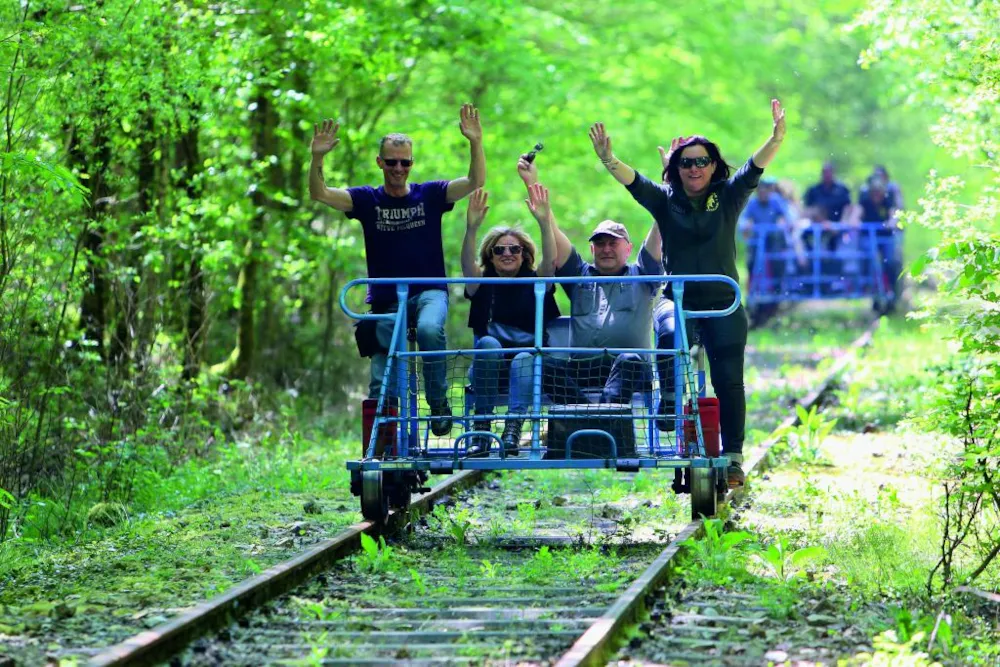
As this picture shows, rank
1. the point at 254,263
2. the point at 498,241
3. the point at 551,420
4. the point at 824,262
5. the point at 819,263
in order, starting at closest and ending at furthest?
the point at 551,420
the point at 498,241
the point at 254,263
the point at 819,263
the point at 824,262

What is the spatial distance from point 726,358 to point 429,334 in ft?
6.45

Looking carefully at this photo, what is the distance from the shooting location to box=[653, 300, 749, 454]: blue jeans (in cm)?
949

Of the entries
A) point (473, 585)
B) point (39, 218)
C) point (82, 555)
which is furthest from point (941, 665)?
point (39, 218)

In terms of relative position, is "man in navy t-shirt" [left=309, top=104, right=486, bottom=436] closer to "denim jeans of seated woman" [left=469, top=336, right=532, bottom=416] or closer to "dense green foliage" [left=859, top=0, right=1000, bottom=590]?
"denim jeans of seated woman" [left=469, top=336, right=532, bottom=416]

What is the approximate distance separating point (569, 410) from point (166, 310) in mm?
6577

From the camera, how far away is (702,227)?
941 centimetres

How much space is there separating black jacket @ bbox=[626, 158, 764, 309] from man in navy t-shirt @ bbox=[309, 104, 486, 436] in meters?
1.12

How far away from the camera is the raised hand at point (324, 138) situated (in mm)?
9138

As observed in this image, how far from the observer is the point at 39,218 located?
1026 cm

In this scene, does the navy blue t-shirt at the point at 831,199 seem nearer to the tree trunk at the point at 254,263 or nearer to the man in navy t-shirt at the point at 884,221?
the man in navy t-shirt at the point at 884,221

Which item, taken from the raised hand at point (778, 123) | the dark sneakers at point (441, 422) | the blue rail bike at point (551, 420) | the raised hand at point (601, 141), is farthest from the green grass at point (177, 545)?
the raised hand at point (778, 123)

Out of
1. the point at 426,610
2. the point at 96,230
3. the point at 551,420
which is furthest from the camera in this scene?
the point at 96,230

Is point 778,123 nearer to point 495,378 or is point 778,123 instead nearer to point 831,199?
point 495,378

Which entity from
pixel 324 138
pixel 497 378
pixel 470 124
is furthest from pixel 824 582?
pixel 324 138
